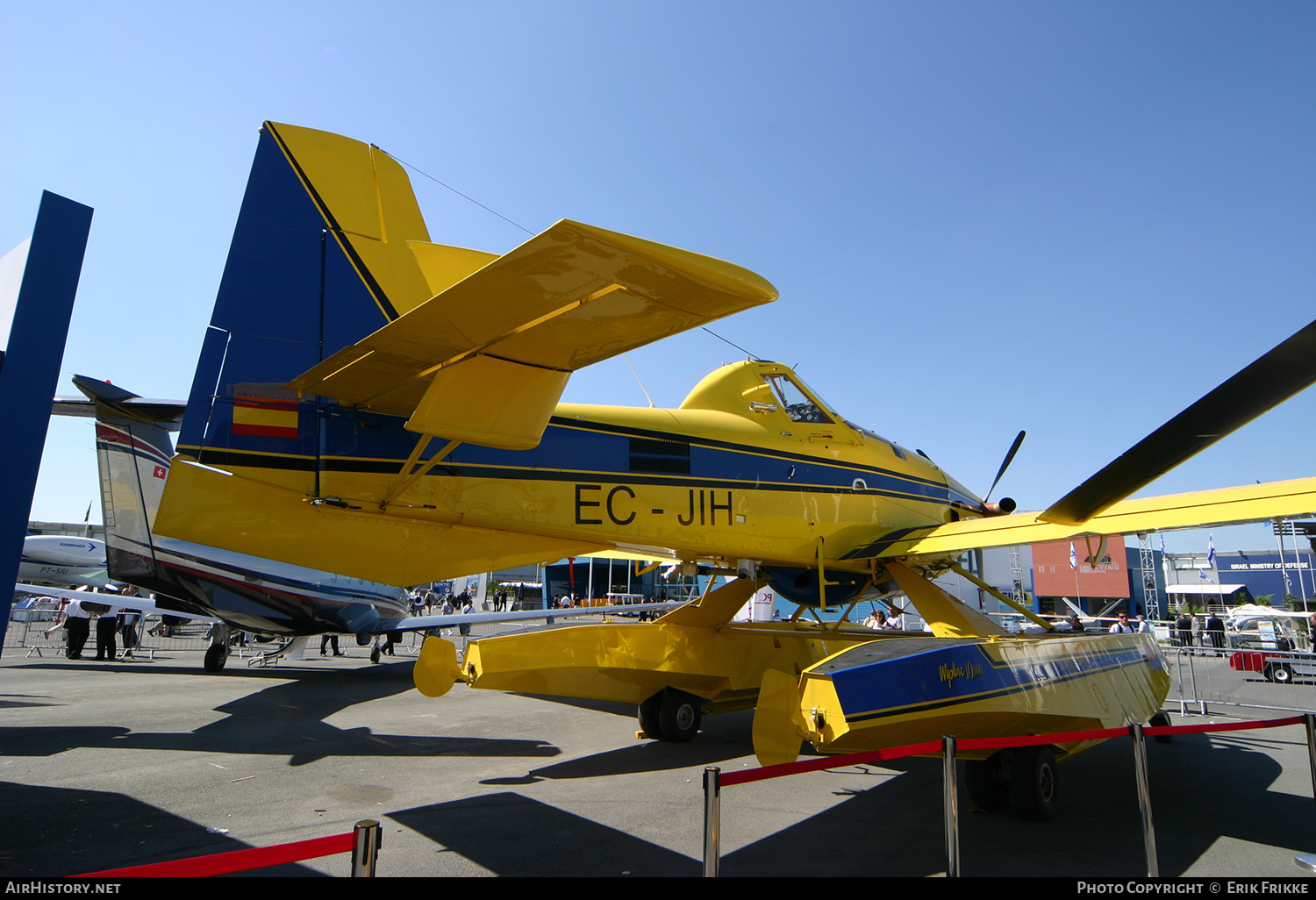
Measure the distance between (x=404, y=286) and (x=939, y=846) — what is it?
18.9 ft

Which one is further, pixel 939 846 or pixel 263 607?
pixel 263 607

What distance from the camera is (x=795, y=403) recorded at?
27.1 ft

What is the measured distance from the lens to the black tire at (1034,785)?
17.4 feet

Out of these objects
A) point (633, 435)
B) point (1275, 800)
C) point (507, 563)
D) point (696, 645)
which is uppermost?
point (633, 435)

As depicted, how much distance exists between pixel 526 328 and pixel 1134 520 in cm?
616

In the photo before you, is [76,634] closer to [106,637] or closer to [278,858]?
[106,637]

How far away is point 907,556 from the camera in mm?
7848

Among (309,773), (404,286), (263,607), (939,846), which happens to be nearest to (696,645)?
(939,846)

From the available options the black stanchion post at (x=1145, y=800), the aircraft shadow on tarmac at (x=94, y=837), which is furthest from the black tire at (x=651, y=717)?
the black stanchion post at (x=1145, y=800)

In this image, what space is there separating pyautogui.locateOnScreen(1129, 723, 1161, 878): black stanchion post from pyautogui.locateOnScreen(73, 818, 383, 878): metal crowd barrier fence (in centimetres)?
416

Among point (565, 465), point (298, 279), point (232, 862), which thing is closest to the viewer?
point (232, 862)

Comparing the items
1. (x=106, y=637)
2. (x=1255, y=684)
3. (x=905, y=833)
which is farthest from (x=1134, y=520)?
(x=106, y=637)

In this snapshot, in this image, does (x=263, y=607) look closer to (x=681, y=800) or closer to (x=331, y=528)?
(x=331, y=528)

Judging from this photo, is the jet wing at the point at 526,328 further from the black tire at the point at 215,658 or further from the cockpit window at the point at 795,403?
the black tire at the point at 215,658
